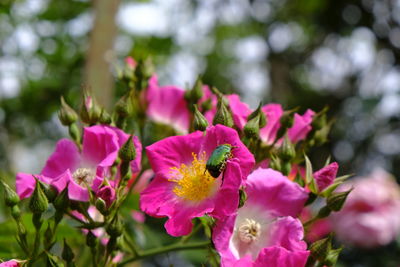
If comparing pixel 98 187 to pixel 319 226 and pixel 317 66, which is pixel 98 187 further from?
pixel 317 66

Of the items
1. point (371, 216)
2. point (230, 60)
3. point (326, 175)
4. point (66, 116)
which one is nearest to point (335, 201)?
point (326, 175)

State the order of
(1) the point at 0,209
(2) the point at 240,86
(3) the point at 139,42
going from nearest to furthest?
A: 1. (1) the point at 0,209
2. (3) the point at 139,42
3. (2) the point at 240,86

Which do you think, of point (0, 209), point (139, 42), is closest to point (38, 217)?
point (0, 209)

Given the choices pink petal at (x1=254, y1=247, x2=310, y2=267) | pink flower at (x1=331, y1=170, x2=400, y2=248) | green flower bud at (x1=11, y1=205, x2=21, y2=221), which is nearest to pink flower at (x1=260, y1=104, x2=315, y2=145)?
pink petal at (x1=254, y1=247, x2=310, y2=267)

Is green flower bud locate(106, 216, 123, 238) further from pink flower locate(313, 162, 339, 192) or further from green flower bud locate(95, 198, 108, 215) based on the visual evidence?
pink flower locate(313, 162, 339, 192)

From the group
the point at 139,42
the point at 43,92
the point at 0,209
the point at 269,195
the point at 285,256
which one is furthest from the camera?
the point at 139,42

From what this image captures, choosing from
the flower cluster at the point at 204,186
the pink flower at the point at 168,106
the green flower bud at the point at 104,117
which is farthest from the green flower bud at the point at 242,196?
the pink flower at the point at 168,106
